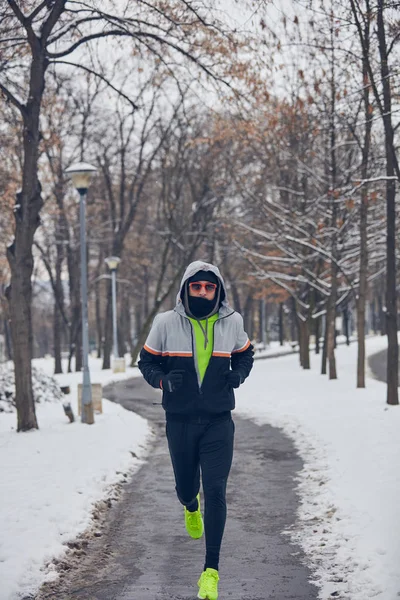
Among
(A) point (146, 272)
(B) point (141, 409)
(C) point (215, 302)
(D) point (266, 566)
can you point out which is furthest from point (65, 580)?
(A) point (146, 272)

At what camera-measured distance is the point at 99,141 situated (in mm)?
34531

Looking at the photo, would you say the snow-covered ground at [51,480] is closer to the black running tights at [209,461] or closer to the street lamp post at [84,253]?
the street lamp post at [84,253]

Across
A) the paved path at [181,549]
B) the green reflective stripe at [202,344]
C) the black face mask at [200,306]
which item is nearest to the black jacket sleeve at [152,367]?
the green reflective stripe at [202,344]

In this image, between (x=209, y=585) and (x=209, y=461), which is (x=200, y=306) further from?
(x=209, y=585)

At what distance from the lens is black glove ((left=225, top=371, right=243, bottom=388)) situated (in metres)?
5.34

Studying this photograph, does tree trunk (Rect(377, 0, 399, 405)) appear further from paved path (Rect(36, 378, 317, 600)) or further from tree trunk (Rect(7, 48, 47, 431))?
tree trunk (Rect(7, 48, 47, 431))

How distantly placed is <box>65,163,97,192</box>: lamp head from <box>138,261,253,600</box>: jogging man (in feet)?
35.7

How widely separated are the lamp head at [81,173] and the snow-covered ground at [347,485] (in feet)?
18.9

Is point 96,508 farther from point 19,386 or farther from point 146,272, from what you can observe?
point 146,272

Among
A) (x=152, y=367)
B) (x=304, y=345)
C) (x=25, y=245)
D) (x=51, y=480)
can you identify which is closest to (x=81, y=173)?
(x=25, y=245)

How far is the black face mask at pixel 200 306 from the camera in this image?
5500mm

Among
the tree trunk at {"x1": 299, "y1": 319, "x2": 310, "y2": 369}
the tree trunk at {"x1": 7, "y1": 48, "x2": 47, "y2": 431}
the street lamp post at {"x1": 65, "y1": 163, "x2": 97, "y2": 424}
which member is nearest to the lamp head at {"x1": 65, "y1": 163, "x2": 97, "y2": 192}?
the street lamp post at {"x1": 65, "y1": 163, "x2": 97, "y2": 424}

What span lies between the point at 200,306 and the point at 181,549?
214cm

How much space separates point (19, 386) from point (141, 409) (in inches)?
246
